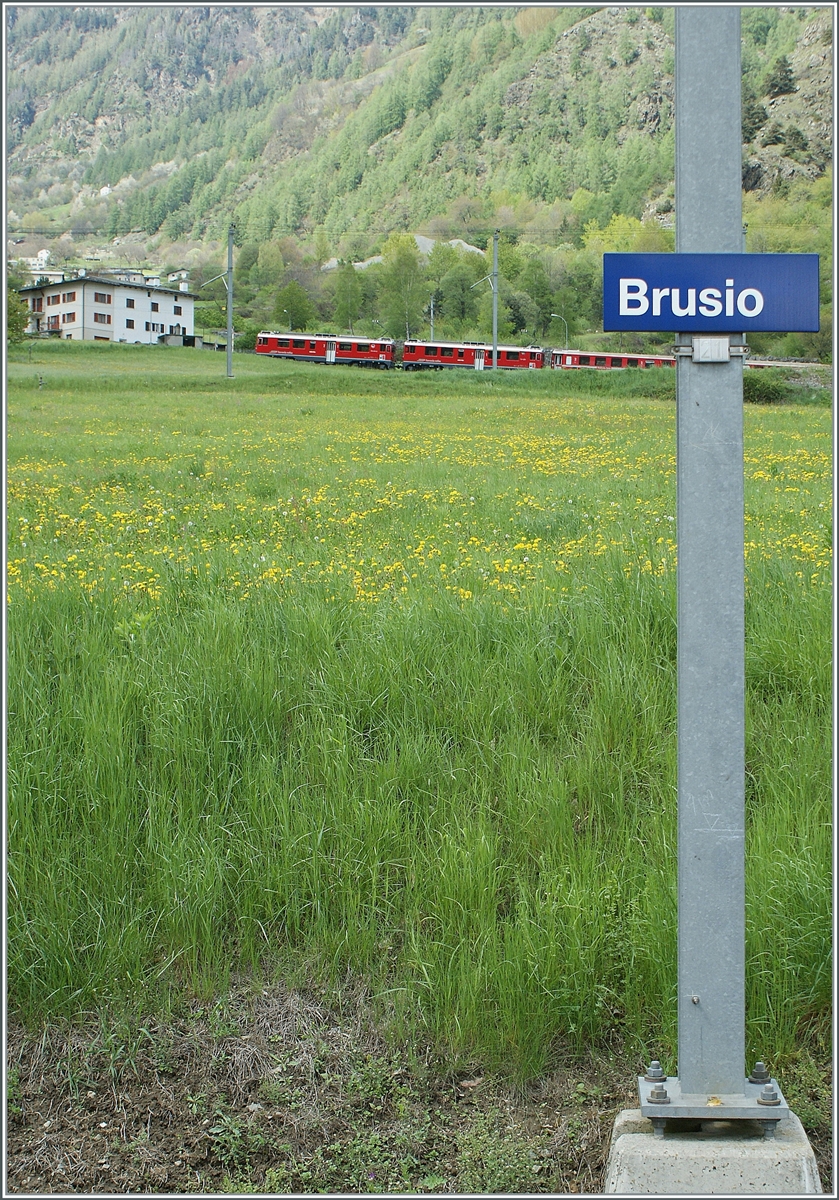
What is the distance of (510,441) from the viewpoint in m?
14.9

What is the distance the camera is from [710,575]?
7.76 ft

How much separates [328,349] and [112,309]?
2318 cm

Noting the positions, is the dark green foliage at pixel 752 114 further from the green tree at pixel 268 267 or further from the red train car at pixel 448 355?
the green tree at pixel 268 267

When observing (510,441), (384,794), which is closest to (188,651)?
(384,794)

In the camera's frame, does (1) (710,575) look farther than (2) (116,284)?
No

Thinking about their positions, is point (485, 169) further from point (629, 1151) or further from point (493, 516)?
point (629, 1151)

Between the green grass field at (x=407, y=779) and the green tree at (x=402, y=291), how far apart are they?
47712mm

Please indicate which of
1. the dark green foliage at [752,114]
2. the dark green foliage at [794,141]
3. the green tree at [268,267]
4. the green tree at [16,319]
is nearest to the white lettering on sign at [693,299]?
the dark green foliage at [752,114]

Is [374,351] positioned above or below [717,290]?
above

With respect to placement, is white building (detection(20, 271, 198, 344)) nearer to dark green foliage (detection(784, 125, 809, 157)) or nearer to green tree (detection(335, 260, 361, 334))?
green tree (detection(335, 260, 361, 334))

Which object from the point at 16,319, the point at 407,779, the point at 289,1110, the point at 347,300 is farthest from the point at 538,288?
the point at 289,1110

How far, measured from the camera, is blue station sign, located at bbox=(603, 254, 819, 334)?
2.32m

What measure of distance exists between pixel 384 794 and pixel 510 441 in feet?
38.8

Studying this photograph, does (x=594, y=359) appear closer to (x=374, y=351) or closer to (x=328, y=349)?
(x=374, y=351)
